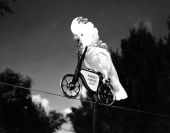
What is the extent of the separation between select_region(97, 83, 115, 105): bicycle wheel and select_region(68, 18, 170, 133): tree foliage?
25.3 metres

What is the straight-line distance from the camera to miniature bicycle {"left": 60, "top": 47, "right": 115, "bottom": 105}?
655 centimetres

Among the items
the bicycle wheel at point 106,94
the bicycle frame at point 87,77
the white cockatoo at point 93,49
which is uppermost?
the white cockatoo at point 93,49

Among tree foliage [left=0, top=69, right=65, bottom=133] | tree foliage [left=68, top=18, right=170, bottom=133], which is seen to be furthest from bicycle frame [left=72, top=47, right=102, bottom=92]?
tree foliage [left=0, top=69, right=65, bottom=133]

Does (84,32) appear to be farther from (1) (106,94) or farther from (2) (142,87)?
(2) (142,87)

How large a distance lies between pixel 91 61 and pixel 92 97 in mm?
691

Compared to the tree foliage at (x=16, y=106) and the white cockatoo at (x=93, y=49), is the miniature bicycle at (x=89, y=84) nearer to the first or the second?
the white cockatoo at (x=93, y=49)

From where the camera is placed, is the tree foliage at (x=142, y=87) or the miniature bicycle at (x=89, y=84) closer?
the miniature bicycle at (x=89, y=84)

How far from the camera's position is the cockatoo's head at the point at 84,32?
6879 mm

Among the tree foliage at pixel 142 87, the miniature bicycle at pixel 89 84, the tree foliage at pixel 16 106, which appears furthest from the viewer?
the tree foliage at pixel 16 106

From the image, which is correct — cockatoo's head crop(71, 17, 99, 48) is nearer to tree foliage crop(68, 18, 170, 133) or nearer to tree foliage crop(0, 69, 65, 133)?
tree foliage crop(68, 18, 170, 133)

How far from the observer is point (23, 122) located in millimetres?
50312

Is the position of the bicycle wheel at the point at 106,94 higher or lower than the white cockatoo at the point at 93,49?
lower

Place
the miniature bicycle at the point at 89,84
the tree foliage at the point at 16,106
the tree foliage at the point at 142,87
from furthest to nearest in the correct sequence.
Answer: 1. the tree foliage at the point at 16,106
2. the tree foliage at the point at 142,87
3. the miniature bicycle at the point at 89,84

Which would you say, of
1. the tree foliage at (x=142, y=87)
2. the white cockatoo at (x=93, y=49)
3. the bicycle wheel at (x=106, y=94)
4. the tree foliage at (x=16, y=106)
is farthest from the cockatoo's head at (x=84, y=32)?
the tree foliage at (x=16, y=106)
